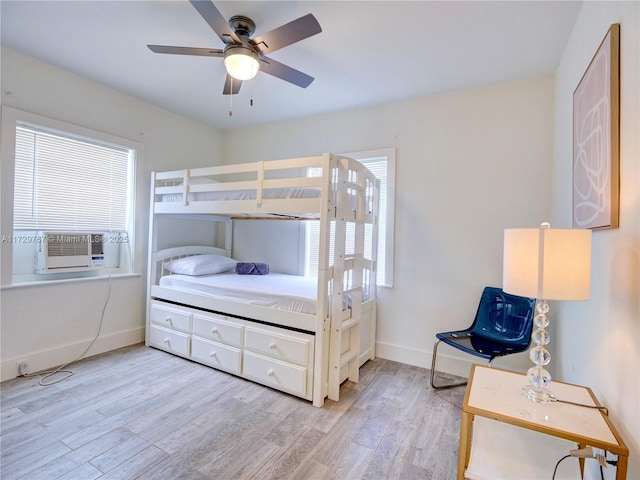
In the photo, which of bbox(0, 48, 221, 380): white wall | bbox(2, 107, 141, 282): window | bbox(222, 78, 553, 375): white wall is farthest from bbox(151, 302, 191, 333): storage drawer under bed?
bbox(222, 78, 553, 375): white wall

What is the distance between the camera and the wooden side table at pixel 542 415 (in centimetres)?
103

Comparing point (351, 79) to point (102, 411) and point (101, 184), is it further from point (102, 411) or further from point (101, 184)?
point (102, 411)

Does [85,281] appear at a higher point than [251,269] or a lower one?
lower

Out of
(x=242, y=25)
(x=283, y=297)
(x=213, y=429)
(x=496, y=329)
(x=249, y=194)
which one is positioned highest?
(x=242, y=25)

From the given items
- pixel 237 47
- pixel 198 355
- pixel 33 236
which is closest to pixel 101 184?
pixel 33 236

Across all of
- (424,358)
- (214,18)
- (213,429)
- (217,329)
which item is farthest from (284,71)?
(424,358)

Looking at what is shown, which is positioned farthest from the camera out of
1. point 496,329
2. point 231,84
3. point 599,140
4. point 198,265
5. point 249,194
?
point 198,265

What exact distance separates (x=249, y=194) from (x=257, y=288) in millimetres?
822

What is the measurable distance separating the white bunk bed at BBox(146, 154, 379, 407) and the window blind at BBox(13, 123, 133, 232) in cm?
39

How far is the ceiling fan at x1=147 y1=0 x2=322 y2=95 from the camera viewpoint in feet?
5.17

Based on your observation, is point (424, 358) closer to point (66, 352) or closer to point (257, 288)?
point (257, 288)

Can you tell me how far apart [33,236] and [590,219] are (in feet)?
12.9

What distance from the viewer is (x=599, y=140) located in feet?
4.53

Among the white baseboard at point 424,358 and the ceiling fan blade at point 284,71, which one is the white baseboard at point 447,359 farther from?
the ceiling fan blade at point 284,71
